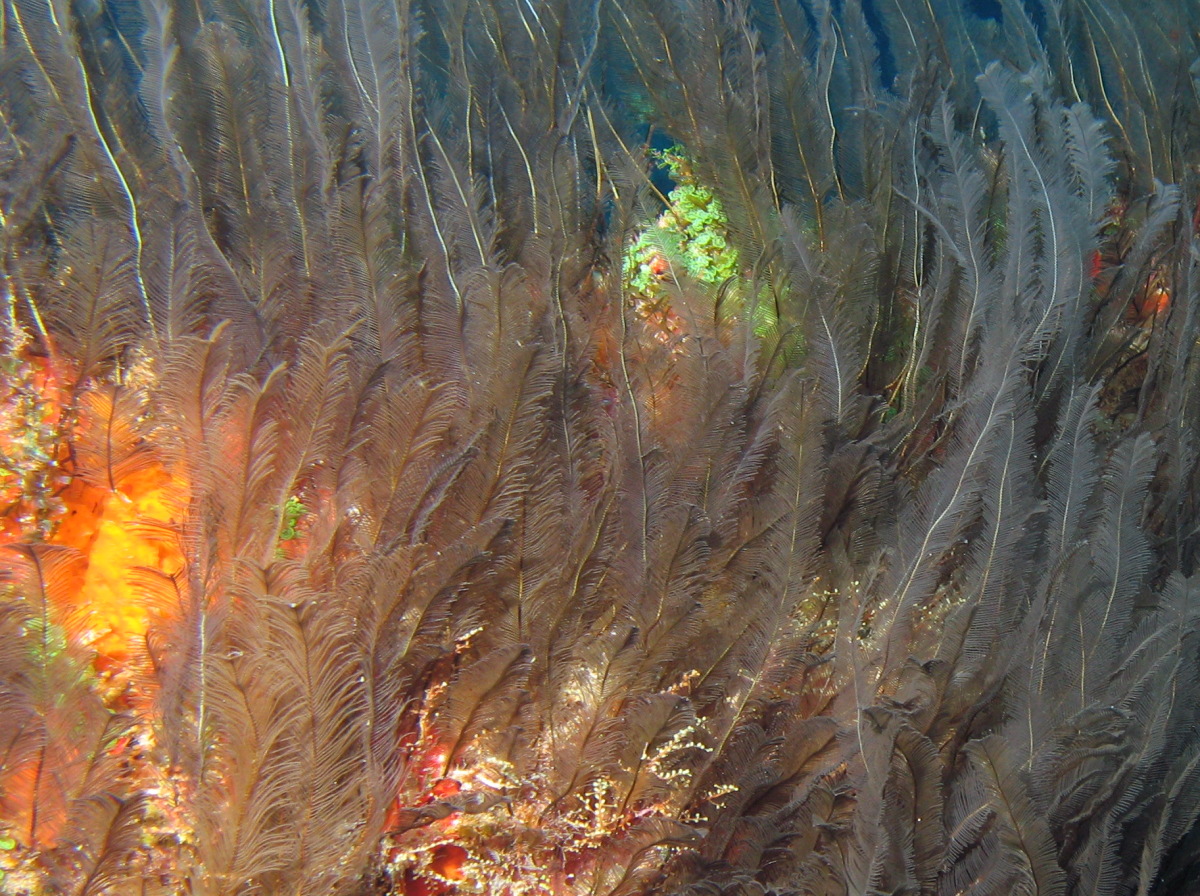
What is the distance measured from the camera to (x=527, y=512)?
195cm

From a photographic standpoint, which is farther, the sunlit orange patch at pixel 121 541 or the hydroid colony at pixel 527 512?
the sunlit orange patch at pixel 121 541

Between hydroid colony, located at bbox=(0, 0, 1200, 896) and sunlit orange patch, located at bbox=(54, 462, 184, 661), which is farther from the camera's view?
sunlit orange patch, located at bbox=(54, 462, 184, 661)

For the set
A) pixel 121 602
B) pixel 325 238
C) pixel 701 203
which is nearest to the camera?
pixel 121 602

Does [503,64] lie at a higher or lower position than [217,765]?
higher

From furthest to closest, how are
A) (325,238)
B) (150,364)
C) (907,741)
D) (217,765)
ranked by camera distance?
(325,238) < (150,364) < (907,741) < (217,765)

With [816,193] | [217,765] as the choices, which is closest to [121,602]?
[217,765]

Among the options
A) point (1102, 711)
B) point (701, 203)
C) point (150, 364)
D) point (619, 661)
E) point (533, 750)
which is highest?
point (701, 203)

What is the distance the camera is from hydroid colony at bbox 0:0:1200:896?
1594 mm

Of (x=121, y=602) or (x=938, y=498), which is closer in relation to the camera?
(x=121, y=602)

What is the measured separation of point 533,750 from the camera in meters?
1.85

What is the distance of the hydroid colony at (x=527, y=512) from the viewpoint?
5.23 ft

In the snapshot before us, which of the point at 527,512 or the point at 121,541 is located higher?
the point at 121,541

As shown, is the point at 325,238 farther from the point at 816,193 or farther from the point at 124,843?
the point at 816,193

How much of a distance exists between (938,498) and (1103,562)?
611 mm
